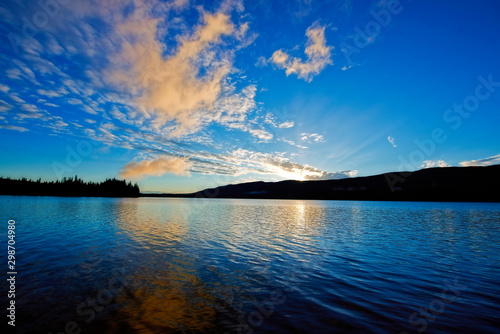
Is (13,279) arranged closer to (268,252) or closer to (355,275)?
(268,252)

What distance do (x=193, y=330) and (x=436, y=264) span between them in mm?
21012

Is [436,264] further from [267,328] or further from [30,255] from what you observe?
[30,255]

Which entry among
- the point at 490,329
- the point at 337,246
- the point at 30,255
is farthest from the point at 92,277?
the point at 337,246

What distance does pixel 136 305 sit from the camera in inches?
441

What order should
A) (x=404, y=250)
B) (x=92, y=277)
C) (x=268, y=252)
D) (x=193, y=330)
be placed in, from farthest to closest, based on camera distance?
(x=404, y=250), (x=268, y=252), (x=92, y=277), (x=193, y=330)

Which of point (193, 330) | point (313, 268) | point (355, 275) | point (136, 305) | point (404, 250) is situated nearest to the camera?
point (193, 330)

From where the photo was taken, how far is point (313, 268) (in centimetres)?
1784

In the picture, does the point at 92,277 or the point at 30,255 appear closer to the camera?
the point at 92,277

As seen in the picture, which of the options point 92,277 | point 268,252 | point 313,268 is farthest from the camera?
point 268,252

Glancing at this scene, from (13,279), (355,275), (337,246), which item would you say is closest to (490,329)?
(355,275)

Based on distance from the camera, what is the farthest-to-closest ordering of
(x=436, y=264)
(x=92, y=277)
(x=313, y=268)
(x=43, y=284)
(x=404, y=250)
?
1. (x=404, y=250)
2. (x=436, y=264)
3. (x=313, y=268)
4. (x=92, y=277)
5. (x=43, y=284)

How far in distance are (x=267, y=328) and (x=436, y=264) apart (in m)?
18.4

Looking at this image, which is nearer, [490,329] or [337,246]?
[490,329]

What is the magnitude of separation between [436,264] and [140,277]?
927 inches
